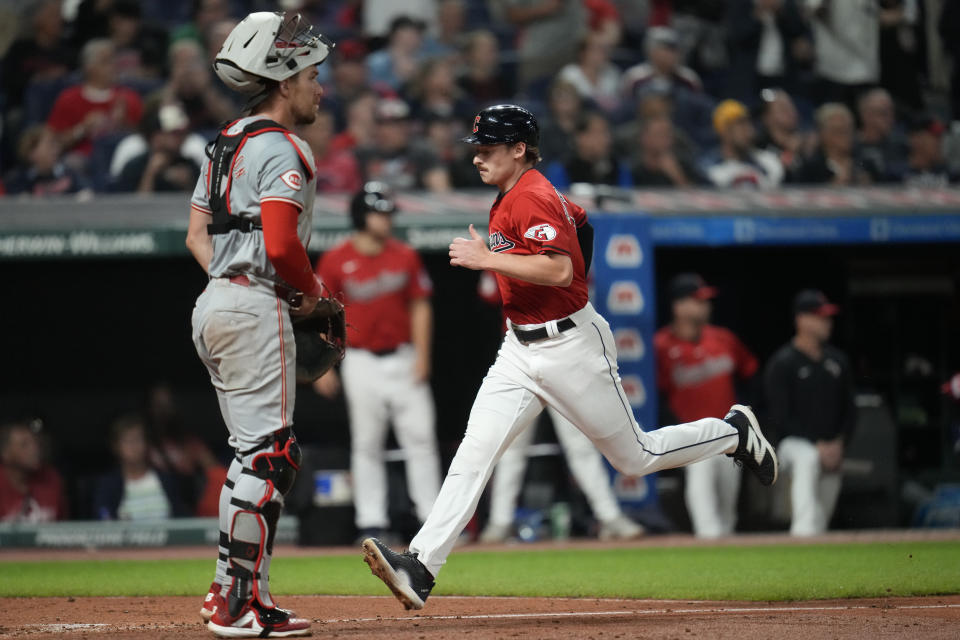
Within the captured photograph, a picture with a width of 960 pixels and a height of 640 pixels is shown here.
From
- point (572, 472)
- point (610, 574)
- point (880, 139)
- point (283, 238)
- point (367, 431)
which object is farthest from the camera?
point (880, 139)

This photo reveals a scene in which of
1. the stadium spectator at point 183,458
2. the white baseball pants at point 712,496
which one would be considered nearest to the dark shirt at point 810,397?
the white baseball pants at point 712,496

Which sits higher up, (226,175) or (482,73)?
(226,175)

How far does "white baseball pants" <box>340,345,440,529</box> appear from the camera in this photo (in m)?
7.84

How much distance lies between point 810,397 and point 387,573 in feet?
15.8

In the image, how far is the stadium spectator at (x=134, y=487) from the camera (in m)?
8.51

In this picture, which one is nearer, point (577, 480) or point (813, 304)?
point (577, 480)

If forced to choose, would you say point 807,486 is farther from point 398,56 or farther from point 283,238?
point 283,238

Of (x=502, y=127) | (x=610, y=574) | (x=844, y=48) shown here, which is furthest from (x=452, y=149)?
(x=502, y=127)

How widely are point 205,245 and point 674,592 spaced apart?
227cm

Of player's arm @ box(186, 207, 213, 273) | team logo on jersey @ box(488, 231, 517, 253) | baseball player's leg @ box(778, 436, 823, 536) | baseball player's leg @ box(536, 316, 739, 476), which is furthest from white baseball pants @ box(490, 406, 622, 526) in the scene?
player's arm @ box(186, 207, 213, 273)

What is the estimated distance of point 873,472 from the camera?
8.66 meters

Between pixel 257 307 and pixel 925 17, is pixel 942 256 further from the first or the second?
pixel 257 307

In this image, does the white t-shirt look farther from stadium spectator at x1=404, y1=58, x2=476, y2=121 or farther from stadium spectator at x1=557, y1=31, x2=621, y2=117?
stadium spectator at x1=557, y1=31, x2=621, y2=117

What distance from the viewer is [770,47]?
11031mm
